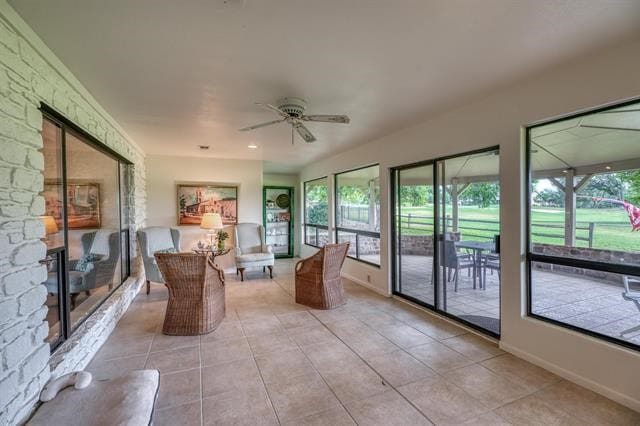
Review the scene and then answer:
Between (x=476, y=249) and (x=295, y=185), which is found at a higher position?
(x=295, y=185)

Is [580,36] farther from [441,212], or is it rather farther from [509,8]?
Answer: [441,212]

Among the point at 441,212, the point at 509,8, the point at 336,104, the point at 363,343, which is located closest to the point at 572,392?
the point at 363,343

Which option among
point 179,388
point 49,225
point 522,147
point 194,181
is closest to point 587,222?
point 522,147

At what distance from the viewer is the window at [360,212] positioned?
5.12 meters

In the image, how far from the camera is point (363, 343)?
304 centimetres

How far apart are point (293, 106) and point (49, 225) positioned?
219cm

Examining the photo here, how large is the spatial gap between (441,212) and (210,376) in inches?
122

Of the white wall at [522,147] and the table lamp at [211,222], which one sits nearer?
the white wall at [522,147]

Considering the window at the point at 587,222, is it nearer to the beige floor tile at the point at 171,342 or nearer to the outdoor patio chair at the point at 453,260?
the outdoor patio chair at the point at 453,260

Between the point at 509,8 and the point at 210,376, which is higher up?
the point at 509,8

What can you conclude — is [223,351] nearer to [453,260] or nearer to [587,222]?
[453,260]

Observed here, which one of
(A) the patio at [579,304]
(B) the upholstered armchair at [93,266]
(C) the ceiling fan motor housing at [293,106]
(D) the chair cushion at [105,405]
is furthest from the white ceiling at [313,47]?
(D) the chair cushion at [105,405]

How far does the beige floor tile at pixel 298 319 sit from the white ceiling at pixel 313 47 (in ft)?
8.21

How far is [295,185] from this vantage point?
27.9ft
